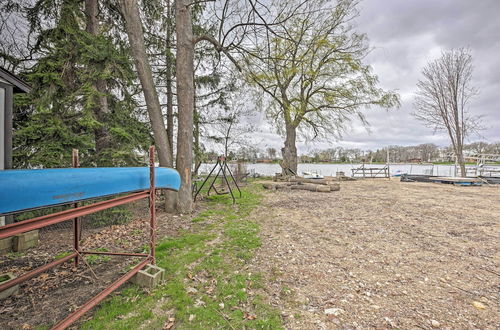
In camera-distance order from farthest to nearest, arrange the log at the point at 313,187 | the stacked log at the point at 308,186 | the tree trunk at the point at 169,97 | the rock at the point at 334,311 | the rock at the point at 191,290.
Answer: the stacked log at the point at 308,186 → the log at the point at 313,187 → the tree trunk at the point at 169,97 → the rock at the point at 191,290 → the rock at the point at 334,311

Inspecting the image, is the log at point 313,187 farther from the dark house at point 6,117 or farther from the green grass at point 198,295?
the dark house at point 6,117

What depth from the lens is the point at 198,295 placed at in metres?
2.70

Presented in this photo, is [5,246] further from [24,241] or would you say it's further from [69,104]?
[69,104]

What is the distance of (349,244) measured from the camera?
432cm

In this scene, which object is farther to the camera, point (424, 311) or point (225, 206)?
point (225, 206)

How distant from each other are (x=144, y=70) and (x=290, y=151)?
12.8 metres

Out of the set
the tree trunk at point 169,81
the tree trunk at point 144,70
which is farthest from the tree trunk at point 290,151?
the tree trunk at point 144,70

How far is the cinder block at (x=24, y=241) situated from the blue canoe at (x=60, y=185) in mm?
3409

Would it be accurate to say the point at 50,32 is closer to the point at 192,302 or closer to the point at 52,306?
the point at 52,306

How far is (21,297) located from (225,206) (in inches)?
222

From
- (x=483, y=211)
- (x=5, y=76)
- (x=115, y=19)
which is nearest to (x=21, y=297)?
(x=5, y=76)

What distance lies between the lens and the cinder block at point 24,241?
4070 millimetres

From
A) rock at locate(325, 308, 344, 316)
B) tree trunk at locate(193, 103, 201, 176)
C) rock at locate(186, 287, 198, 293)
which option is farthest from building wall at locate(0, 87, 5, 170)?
rock at locate(325, 308, 344, 316)

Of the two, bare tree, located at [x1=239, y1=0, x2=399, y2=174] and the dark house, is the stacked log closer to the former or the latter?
bare tree, located at [x1=239, y1=0, x2=399, y2=174]
